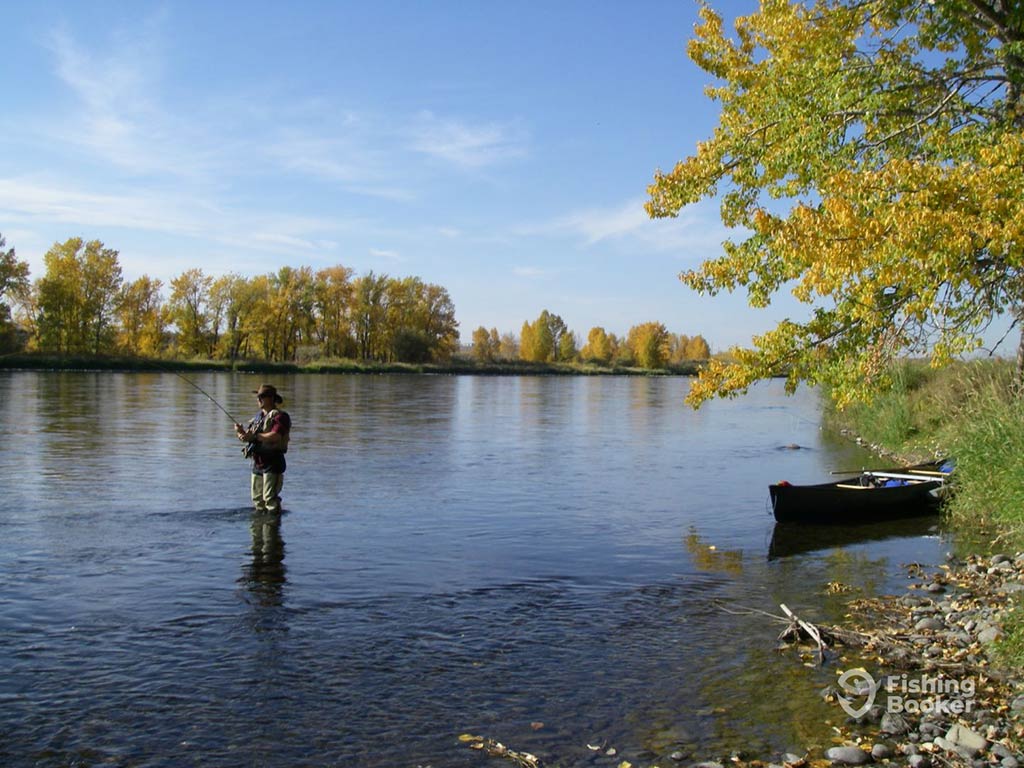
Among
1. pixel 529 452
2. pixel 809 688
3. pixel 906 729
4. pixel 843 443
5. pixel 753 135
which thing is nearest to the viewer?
pixel 906 729

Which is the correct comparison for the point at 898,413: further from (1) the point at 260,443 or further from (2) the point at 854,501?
(1) the point at 260,443

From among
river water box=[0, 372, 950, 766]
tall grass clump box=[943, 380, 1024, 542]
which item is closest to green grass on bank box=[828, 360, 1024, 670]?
tall grass clump box=[943, 380, 1024, 542]

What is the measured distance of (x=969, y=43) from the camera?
45.4ft

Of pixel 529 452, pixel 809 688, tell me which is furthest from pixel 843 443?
pixel 809 688

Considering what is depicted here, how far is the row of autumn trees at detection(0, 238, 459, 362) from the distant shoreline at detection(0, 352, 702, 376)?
104 inches

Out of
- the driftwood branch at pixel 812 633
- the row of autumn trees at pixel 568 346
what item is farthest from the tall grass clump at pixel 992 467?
the row of autumn trees at pixel 568 346

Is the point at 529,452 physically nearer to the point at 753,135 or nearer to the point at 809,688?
the point at 753,135

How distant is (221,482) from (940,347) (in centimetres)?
1464

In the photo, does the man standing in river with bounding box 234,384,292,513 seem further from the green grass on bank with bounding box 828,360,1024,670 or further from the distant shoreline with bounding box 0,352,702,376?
the distant shoreline with bounding box 0,352,702,376

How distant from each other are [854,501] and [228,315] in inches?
3629

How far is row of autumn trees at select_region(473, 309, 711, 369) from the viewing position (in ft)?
476

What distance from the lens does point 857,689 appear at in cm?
762

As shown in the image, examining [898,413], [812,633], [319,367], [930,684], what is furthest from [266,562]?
[319,367]

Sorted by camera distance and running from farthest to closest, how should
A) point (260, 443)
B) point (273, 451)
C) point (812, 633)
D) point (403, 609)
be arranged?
point (273, 451) < point (260, 443) < point (403, 609) < point (812, 633)
